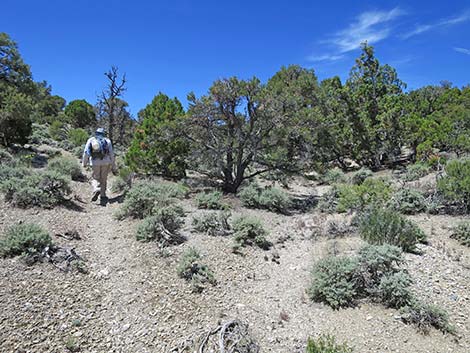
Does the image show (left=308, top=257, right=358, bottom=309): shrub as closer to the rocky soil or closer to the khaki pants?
the rocky soil

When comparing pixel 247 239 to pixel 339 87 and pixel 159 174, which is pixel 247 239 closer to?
pixel 159 174

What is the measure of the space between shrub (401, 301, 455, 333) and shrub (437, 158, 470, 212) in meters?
5.77

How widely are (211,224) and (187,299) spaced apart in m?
2.91

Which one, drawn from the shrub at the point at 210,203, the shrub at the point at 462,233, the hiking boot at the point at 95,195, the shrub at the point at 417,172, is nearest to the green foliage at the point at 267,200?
the shrub at the point at 210,203

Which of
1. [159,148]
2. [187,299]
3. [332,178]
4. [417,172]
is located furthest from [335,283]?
[332,178]

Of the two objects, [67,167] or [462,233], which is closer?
[462,233]

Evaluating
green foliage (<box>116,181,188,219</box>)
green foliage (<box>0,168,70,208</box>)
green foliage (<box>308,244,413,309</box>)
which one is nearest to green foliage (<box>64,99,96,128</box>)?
green foliage (<box>0,168,70,208</box>)

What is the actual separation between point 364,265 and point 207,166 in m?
8.61

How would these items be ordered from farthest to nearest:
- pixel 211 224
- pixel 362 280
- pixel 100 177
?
pixel 100 177 < pixel 211 224 < pixel 362 280

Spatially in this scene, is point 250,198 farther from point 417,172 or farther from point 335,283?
point 417,172

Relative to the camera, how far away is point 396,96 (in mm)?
21031

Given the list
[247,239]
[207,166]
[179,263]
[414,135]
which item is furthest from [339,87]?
[179,263]

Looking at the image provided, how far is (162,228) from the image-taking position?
23.2ft

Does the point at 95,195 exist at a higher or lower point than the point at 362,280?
higher
